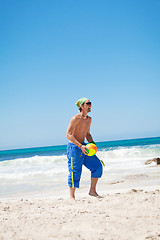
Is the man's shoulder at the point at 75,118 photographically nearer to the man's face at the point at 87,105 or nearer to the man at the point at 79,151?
the man at the point at 79,151

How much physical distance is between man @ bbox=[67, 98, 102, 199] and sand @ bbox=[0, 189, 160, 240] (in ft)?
1.79

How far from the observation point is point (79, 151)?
13.4 ft

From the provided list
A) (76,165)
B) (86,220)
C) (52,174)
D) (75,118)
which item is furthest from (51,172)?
(86,220)

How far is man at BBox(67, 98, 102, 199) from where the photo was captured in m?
4.04

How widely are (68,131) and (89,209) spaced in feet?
4.81

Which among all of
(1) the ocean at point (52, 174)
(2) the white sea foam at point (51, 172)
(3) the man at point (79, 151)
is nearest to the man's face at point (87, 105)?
(3) the man at point (79, 151)

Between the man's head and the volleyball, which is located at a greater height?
the man's head

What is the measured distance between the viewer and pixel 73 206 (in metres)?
3.43

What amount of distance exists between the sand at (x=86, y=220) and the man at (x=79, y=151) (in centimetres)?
55

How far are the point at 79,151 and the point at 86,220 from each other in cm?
→ 153

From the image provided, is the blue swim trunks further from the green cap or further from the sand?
the green cap

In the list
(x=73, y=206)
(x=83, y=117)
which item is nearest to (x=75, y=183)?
(x=73, y=206)

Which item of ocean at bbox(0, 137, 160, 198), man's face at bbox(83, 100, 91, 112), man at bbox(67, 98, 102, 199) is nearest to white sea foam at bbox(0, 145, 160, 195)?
ocean at bbox(0, 137, 160, 198)

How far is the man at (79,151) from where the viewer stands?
4039 millimetres
